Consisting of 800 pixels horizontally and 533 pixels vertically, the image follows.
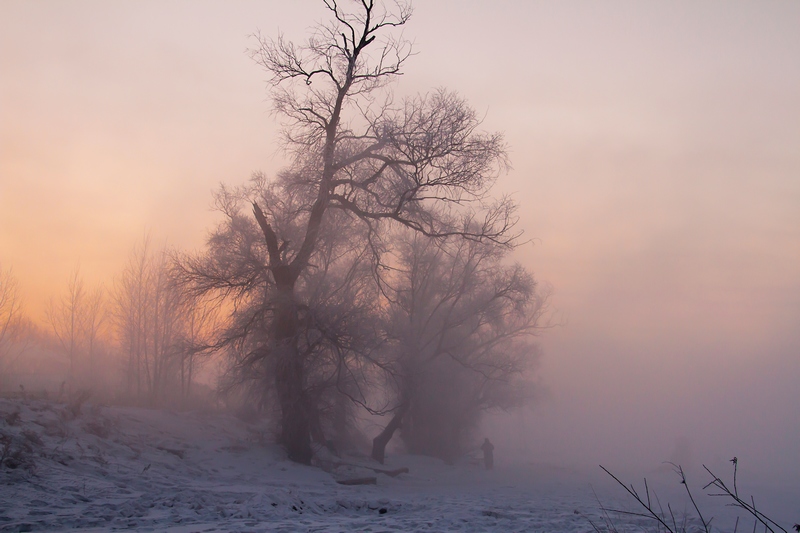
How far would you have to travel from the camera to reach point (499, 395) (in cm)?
2989

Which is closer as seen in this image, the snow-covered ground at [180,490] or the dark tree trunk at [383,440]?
the snow-covered ground at [180,490]

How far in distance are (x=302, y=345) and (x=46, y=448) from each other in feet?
23.2

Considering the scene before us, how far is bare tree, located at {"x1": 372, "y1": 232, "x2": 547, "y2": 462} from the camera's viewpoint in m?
22.8

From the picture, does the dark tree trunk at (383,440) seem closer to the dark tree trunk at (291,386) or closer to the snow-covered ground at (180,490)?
the snow-covered ground at (180,490)

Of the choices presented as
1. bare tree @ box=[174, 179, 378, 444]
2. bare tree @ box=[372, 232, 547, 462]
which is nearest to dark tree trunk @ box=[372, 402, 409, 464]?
bare tree @ box=[372, 232, 547, 462]

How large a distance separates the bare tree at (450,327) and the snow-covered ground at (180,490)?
812 cm

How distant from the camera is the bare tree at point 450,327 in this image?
22781 mm

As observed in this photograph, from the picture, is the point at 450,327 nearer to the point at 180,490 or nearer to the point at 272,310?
the point at 272,310

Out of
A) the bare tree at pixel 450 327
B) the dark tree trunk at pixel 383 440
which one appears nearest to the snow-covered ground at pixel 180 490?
the dark tree trunk at pixel 383 440

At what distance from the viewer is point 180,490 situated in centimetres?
926

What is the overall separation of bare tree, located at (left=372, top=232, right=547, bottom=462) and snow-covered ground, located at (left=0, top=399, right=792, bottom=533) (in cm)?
812

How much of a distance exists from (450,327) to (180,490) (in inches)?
600

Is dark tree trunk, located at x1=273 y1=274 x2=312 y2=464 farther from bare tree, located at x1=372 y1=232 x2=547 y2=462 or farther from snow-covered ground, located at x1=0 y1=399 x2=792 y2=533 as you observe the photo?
bare tree, located at x1=372 y1=232 x2=547 y2=462

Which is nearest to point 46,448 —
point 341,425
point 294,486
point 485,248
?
point 294,486
